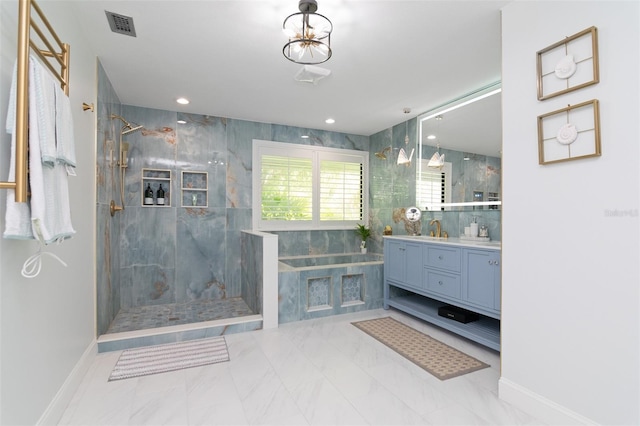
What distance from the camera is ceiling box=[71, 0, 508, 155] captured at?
2.12 metres

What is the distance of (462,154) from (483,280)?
1.48 m

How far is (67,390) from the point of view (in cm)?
197

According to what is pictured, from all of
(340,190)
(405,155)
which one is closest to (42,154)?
(405,155)

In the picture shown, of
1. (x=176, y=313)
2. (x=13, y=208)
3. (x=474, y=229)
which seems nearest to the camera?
(x=13, y=208)

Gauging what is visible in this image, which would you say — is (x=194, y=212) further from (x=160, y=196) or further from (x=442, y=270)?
(x=442, y=270)

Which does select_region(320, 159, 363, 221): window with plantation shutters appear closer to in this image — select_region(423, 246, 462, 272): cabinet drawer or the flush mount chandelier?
select_region(423, 246, 462, 272): cabinet drawer

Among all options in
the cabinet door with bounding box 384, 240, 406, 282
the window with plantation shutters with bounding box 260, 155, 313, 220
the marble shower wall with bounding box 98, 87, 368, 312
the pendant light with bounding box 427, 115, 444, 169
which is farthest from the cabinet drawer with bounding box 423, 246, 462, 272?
the marble shower wall with bounding box 98, 87, 368, 312

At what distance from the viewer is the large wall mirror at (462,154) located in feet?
10.7
